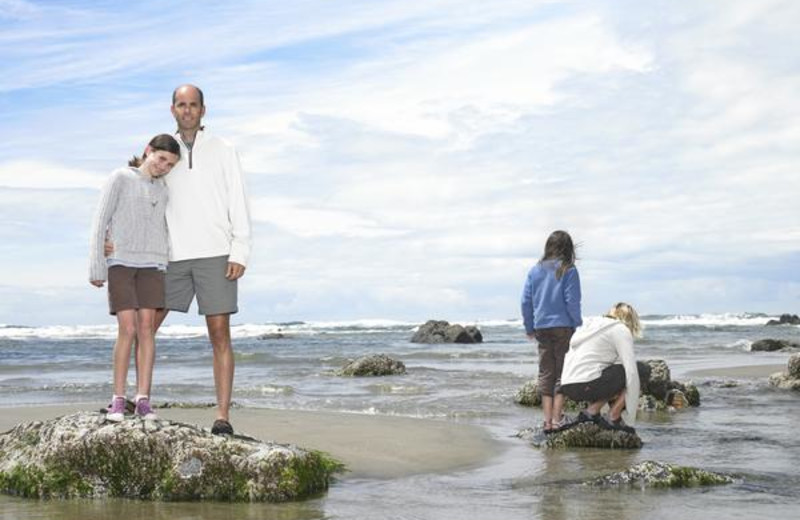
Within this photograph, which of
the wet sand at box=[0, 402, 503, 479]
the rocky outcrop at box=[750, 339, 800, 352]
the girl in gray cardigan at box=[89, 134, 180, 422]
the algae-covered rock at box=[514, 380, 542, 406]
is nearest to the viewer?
the girl in gray cardigan at box=[89, 134, 180, 422]

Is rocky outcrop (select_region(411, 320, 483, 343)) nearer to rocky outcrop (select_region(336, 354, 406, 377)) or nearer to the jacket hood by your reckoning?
rocky outcrop (select_region(336, 354, 406, 377))

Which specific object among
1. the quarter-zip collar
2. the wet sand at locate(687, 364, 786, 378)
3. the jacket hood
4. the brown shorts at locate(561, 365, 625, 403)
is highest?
the quarter-zip collar

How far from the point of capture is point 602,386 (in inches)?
346

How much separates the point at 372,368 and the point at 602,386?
438 inches

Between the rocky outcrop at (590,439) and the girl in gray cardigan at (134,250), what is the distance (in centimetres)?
393

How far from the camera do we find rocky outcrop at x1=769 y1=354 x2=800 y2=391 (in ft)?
50.0

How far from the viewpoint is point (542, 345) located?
9234mm

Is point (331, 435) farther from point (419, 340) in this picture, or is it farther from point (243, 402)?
point (419, 340)

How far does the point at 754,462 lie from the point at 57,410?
7656 mm

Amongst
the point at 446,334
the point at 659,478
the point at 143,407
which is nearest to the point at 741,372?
the point at 659,478

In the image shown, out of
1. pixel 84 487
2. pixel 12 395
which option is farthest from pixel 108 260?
pixel 12 395

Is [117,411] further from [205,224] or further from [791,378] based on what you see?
[791,378]

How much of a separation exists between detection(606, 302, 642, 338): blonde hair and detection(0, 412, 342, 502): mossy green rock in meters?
3.69

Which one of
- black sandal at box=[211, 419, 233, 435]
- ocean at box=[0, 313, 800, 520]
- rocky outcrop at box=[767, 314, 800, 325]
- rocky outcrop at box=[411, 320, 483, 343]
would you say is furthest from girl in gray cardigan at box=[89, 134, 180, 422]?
rocky outcrop at box=[767, 314, 800, 325]
